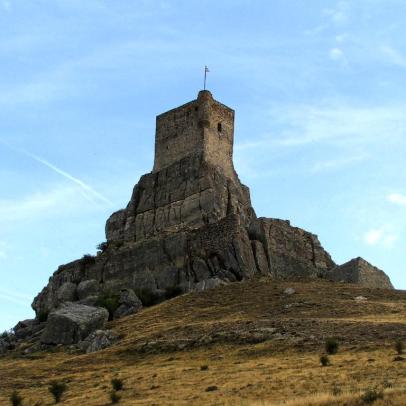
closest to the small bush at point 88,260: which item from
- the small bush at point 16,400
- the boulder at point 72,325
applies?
the boulder at point 72,325

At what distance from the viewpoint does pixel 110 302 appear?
4725cm

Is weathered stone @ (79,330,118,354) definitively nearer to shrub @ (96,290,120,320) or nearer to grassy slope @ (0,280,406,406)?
grassy slope @ (0,280,406,406)

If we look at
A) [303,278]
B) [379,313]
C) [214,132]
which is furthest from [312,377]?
[214,132]

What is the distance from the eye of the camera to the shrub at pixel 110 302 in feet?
154

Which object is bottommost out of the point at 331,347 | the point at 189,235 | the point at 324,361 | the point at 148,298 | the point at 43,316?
the point at 324,361

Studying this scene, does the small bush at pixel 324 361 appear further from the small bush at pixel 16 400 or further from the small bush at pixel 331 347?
the small bush at pixel 16 400

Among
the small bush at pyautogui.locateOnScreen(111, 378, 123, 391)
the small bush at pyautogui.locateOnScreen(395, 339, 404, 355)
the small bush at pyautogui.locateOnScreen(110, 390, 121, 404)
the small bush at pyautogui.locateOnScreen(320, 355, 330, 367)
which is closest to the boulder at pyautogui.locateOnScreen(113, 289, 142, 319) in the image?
the small bush at pyautogui.locateOnScreen(111, 378, 123, 391)

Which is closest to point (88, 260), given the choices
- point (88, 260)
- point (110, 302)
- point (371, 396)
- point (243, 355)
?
point (88, 260)

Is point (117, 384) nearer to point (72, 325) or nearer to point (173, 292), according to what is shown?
point (72, 325)

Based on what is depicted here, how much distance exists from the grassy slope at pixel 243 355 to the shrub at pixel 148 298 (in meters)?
3.25

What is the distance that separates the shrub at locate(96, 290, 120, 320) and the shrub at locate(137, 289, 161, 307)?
4.90ft

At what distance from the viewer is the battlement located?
57031mm

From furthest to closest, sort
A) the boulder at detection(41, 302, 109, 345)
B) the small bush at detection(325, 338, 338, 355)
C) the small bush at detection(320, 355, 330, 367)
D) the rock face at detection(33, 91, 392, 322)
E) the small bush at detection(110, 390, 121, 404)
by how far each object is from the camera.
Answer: the rock face at detection(33, 91, 392, 322)
the boulder at detection(41, 302, 109, 345)
the small bush at detection(325, 338, 338, 355)
the small bush at detection(320, 355, 330, 367)
the small bush at detection(110, 390, 121, 404)

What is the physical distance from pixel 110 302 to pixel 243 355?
58.0ft
